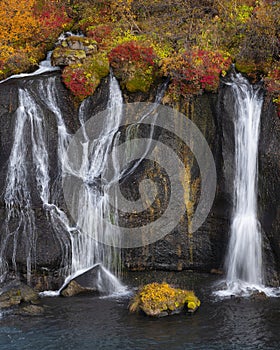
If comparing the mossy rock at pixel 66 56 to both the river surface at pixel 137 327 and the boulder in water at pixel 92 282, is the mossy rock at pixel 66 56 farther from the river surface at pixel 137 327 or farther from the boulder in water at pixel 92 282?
the river surface at pixel 137 327

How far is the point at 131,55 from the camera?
68.7 feet

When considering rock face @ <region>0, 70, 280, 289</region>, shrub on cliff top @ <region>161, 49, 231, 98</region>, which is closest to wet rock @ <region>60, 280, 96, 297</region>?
rock face @ <region>0, 70, 280, 289</region>

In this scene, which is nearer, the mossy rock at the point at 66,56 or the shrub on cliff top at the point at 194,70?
the shrub on cliff top at the point at 194,70

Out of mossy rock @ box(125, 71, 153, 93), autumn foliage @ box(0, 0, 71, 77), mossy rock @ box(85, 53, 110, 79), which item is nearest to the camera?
mossy rock @ box(125, 71, 153, 93)

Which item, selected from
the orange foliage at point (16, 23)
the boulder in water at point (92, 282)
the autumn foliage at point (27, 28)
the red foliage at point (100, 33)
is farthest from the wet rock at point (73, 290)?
the orange foliage at point (16, 23)

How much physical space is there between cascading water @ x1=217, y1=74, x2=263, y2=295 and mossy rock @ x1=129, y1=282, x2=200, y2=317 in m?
3.26

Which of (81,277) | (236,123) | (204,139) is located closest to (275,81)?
(236,123)

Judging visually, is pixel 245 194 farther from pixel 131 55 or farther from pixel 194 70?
pixel 131 55

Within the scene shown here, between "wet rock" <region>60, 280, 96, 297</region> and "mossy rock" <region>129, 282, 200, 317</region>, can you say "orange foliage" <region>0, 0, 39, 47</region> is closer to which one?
"wet rock" <region>60, 280, 96, 297</region>

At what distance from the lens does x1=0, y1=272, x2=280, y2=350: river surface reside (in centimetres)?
1346

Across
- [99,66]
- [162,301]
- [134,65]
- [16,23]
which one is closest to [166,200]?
[162,301]

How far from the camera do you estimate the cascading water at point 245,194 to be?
1887 centimetres

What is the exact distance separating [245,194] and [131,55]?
7724 mm

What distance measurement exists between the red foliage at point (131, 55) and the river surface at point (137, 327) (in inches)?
394
